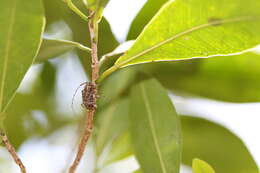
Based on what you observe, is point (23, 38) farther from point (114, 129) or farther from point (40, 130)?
point (40, 130)

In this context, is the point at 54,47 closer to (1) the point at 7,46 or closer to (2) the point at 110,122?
(1) the point at 7,46

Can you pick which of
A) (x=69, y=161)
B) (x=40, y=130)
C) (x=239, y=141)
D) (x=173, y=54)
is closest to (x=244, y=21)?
(x=173, y=54)

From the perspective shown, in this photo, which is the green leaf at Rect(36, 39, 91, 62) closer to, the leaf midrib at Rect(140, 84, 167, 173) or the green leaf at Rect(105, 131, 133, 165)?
the leaf midrib at Rect(140, 84, 167, 173)

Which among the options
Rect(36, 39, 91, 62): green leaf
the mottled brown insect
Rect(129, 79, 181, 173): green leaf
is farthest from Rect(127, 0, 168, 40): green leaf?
the mottled brown insect

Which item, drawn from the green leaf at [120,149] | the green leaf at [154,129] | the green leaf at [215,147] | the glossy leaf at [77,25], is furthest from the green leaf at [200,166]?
the green leaf at [120,149]

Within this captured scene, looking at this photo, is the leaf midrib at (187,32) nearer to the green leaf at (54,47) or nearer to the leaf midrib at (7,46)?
the green leaf at (54,47)

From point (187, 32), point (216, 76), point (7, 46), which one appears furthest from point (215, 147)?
point (7, 46)
